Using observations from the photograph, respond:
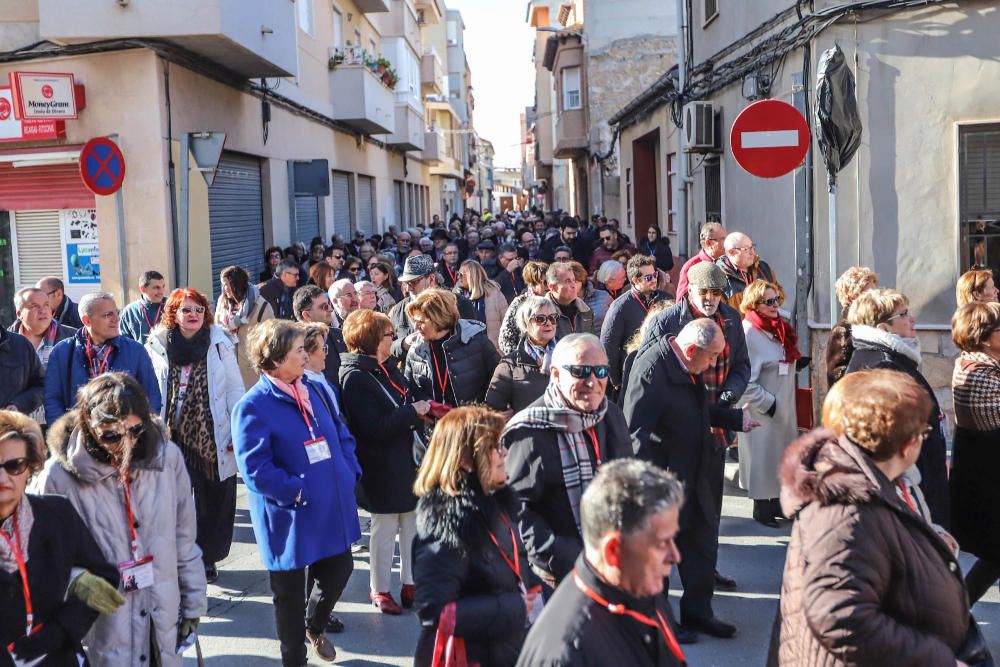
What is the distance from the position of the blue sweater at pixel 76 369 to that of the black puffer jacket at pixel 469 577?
3305 mm

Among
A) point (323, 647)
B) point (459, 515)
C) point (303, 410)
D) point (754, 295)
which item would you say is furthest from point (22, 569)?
point (754, 295)

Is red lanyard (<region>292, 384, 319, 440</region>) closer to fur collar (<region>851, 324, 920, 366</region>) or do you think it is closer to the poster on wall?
fur collar (<region>851, 324, 920, 366</region>)

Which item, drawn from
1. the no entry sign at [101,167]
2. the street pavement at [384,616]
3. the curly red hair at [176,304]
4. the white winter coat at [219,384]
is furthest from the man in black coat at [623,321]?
the no entry sign at [101,167]

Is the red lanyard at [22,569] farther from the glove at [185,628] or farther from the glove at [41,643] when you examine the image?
the glove at [185,628]

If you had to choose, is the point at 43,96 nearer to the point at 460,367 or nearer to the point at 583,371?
the point at 460,367

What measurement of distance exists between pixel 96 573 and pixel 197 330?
3084 millimetres

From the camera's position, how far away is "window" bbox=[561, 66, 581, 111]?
1379 inches

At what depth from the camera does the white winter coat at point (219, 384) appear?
6.63 meters

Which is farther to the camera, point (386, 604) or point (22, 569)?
point (386, 604)

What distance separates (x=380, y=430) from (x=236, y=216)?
31.0 feet

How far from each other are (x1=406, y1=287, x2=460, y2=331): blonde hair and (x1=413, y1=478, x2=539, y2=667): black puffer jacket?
2741mm

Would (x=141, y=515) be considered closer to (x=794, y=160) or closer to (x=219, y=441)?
(x=219, y=441)

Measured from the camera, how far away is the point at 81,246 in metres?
12.0

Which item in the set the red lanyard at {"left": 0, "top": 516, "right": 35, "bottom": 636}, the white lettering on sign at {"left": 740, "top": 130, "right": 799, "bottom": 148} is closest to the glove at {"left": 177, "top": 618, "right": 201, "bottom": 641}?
the red lanyard at {"left": 0, "top": 516, "right": 35, "bottom": 636}
